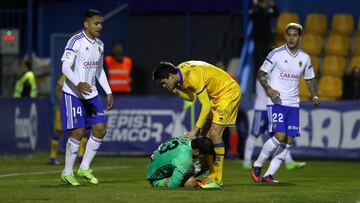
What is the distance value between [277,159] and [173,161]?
2.61 metres

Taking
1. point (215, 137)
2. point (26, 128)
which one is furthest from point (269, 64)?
point (26, 128)

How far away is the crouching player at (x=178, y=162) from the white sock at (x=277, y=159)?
1737 millimetres

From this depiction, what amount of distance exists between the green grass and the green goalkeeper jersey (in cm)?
21

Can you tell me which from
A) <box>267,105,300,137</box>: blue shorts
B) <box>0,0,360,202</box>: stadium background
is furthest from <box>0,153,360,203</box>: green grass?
<box>267,105,300,137</box>: blue shorts

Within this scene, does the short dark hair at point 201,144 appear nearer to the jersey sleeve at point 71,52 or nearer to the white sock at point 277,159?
the white sock at point 277,159

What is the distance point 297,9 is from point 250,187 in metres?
14.6

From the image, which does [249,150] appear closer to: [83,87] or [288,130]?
[288,130]

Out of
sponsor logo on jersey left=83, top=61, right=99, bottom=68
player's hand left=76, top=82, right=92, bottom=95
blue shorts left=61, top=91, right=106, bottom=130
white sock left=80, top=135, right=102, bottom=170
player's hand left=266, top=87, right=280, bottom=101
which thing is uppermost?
sponsor logo on jersey left=83, top=61, right=99, bottom=68

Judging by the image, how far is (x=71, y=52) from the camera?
15062 millimetres

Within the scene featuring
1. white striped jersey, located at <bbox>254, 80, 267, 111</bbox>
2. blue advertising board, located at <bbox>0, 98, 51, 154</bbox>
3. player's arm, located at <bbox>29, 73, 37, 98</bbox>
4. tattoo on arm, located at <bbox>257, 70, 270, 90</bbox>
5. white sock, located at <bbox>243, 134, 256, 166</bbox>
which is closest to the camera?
tattoo on arm, located at <bbox>257, 70, 270, 90</bbox>

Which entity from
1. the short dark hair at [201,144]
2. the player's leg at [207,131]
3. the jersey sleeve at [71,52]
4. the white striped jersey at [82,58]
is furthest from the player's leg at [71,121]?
the short dark hair at [201,144]

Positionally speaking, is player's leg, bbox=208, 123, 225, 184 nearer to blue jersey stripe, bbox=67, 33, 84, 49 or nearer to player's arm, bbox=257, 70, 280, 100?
player's arm, bbox=257, 70, 280, 100

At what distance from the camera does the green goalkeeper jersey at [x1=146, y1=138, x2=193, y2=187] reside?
13906mm

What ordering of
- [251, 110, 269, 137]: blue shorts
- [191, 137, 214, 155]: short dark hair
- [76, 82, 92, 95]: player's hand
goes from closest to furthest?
[191, 137, 214, 155]: short dark hair, [76, 82, 92, 95]: player's hand, [251, 110, 269, 137]: blue shorts
